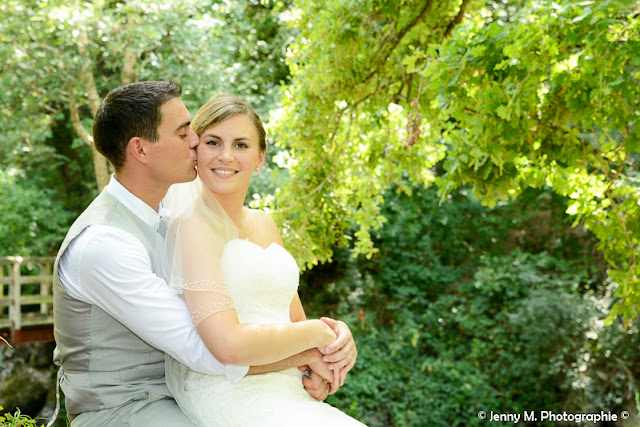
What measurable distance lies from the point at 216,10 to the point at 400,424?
597 cm

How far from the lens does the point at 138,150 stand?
2.00 metres

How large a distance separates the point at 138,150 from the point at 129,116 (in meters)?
0.12

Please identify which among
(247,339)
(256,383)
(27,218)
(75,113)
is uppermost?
(75,113)

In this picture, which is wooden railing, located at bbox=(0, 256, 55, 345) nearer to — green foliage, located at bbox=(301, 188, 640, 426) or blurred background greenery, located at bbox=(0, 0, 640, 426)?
blurred background greenery, located at bbox=(0, 0, 640, 426)

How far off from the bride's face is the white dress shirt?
1.16 feet

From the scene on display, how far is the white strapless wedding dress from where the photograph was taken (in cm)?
177

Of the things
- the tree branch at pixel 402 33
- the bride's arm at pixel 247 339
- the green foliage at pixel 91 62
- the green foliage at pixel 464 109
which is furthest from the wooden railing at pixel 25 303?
the bride's arm at pixel 247 339

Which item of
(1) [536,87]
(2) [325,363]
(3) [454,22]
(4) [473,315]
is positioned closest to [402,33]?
(3) [454,22]

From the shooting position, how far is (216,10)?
816 centimetres

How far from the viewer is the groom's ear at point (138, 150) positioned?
1.99 m

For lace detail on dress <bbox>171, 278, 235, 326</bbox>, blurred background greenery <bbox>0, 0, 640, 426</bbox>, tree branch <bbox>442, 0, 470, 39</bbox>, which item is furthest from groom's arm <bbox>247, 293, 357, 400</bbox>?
tree branch <bbox>442, 0, 470, 39</bbox>

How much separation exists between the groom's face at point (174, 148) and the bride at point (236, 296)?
42mm

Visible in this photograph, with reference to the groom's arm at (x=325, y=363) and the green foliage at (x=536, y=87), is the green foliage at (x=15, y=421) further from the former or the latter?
the green foliage at (x=536, y=87)

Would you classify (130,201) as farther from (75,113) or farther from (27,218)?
(27,218)
